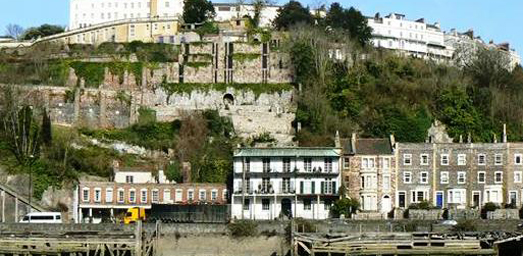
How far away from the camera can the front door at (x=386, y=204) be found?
64.9m

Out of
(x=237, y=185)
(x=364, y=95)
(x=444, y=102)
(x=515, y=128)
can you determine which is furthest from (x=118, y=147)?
(x=515, y=128)

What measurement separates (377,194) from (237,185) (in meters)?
8.51

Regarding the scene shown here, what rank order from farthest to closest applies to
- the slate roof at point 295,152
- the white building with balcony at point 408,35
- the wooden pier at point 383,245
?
the white building with balcony at point 408,35
the slate roof at point 295,152
the wooden pier at point 383,245

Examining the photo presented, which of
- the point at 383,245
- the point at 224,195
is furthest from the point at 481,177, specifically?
the point at 383,245

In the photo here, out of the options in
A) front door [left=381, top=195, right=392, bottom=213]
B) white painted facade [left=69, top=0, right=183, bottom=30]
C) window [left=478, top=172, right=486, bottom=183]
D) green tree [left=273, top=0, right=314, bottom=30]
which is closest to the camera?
front door [left=381, top=195, right=392, bottom=213]

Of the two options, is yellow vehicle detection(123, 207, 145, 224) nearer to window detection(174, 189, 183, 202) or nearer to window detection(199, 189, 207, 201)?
window detection(174, 189, 183, 202)

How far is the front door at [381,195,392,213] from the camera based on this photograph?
6488cm

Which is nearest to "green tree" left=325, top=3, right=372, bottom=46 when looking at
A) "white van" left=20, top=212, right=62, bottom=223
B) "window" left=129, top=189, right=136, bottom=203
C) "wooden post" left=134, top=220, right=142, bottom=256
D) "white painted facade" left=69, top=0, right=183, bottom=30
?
"white painted facade" left=69, top=0, right=183, bottom=30

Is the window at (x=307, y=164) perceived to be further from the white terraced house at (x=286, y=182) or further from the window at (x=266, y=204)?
the window at (x=266, y=204)

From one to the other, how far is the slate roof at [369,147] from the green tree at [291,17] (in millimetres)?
24740

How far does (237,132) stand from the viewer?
76.9 metres

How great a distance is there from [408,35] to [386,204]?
155 ft

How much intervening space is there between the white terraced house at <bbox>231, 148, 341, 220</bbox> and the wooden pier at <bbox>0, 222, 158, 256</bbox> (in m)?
14.0

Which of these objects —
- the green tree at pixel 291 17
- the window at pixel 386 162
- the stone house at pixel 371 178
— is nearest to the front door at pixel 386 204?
the stone house at pixel 371 178
